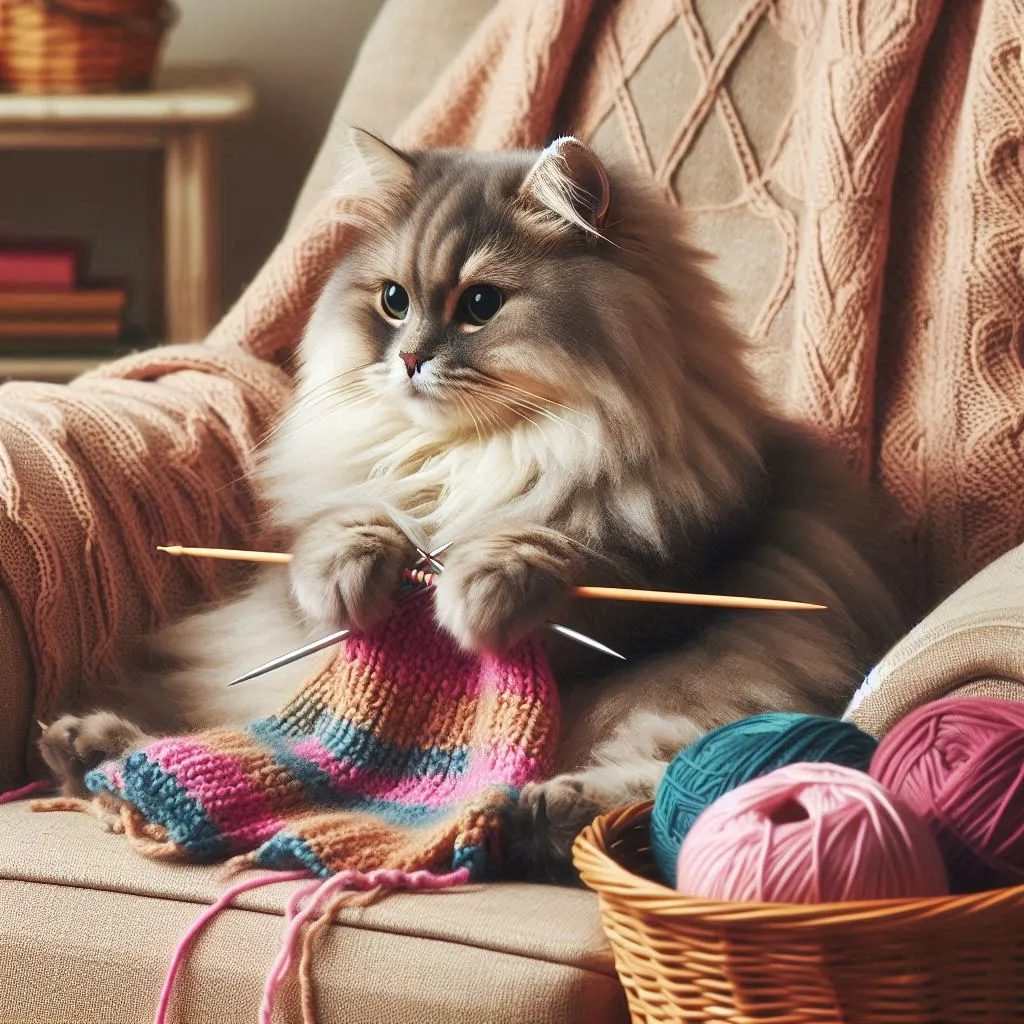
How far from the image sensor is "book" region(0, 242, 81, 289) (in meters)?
2.45

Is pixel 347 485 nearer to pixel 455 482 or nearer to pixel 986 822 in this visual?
pixel 455 482

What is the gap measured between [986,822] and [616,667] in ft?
1.45

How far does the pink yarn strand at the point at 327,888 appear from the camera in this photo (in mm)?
1022

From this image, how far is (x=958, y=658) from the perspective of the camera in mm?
1115

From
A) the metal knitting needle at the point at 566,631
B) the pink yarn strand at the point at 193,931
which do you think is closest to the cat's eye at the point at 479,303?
the metal knitting needle at the point at 566,631

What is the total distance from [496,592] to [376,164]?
0.55 meters

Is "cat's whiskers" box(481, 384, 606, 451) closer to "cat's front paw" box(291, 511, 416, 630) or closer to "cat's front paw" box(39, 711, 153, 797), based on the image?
"cat's front paw" box(291, 511, 416, 630)

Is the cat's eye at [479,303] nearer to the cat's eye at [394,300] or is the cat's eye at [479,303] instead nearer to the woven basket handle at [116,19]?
the cat's eye at [394,300]

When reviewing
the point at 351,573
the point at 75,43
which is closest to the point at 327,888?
the point at 351,573

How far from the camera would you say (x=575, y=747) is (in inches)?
51.1

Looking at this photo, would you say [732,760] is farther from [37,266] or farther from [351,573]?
[37,266]

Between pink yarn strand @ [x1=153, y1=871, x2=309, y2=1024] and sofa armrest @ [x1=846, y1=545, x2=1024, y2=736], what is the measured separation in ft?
1.67

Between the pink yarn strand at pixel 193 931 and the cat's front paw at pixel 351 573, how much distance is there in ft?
0.84

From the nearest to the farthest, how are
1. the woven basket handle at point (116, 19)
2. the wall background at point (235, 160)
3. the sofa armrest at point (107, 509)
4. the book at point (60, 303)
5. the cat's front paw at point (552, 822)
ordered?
the cat's front paw at point (552, 822) → the sofa armrest at point (107, 509) → the woven basket handle at point (116, 19) → the book at point (60, 303) → the wall background at point (235, 160)
